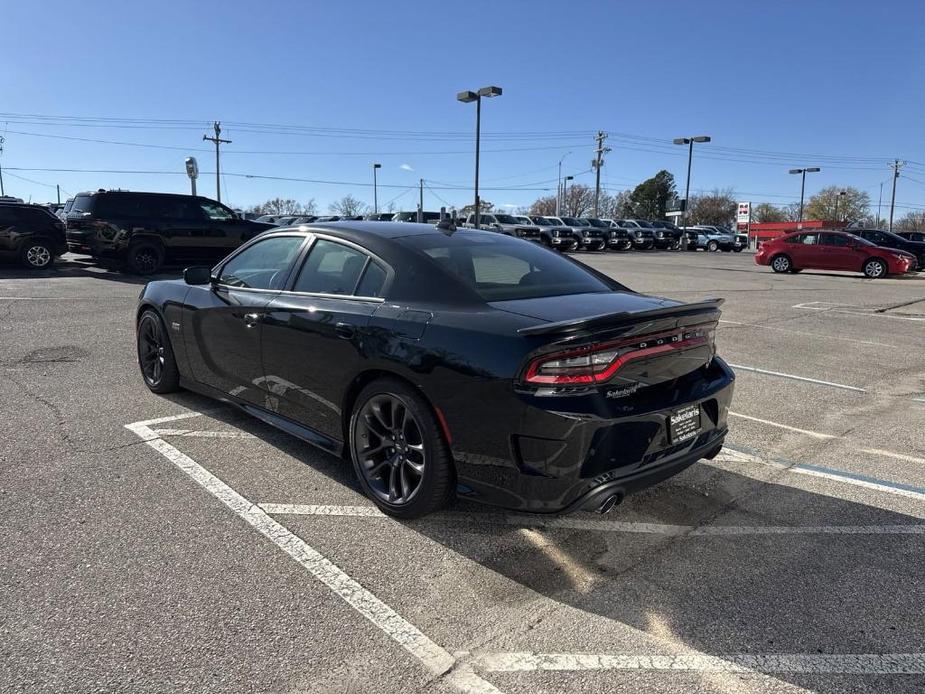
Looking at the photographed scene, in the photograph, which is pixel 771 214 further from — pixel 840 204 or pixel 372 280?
pixel 372 280

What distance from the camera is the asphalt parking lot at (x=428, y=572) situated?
7.52 ft

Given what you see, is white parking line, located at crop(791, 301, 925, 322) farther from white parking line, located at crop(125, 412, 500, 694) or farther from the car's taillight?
white parking line, located at crop(125, 412, 500, 694)

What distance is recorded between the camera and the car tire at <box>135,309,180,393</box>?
5.31 metres

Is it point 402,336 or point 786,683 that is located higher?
point 402,336

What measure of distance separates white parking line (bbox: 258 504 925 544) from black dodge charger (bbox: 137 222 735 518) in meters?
0.21

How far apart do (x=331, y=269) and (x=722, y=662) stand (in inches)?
111

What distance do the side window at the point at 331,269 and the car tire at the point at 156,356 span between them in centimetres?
189

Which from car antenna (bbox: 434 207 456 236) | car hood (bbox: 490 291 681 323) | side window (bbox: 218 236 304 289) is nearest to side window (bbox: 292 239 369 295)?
side window (bbox: 218 236 304 289)

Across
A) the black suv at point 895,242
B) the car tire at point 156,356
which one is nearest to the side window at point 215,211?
the car tire at point 156,356

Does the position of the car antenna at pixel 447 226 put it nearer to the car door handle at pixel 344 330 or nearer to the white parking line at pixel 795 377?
the car door handle at pixel 344 330

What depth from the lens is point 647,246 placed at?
4228 cm

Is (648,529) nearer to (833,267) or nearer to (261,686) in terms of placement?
(261,686)

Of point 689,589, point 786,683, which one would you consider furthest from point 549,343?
point 786,683

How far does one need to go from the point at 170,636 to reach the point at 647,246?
4265 centimetres
